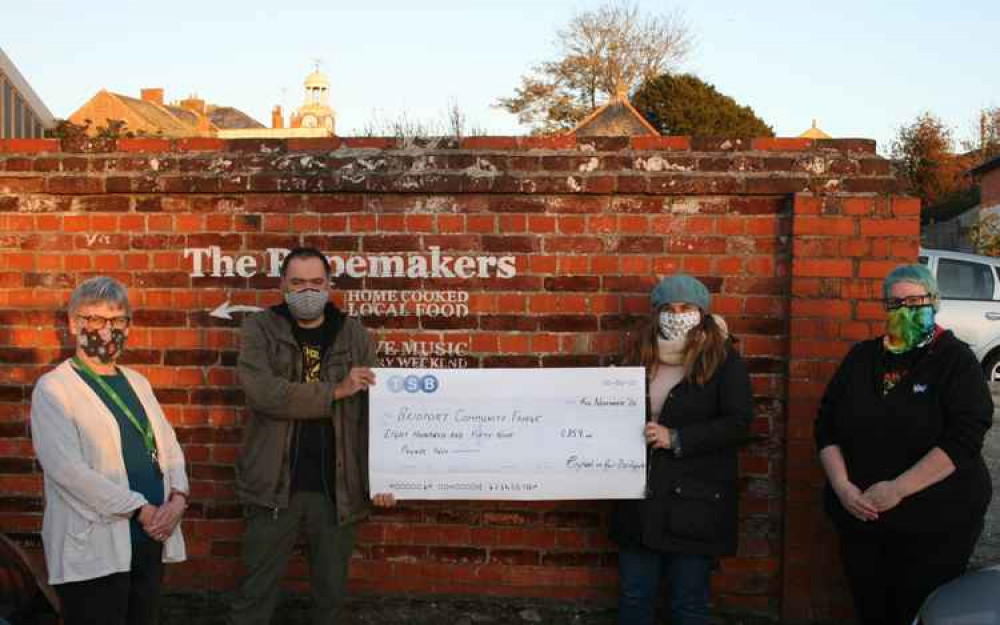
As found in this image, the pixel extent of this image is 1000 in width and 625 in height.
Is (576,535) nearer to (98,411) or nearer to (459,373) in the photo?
(459,373)

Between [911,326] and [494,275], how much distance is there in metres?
1.89

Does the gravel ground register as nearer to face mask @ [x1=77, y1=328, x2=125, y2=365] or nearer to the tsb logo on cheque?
the tsb logo on cheque

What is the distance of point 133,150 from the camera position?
468cm

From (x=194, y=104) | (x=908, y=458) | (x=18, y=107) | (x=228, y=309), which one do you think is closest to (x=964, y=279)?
(x=908, y=458)

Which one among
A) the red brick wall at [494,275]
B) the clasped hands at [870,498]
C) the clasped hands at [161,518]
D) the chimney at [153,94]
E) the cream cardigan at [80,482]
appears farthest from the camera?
the chimney at [153,94]

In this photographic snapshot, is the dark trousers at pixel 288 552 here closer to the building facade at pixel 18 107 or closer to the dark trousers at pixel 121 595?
the dark trousers at pixel 121 595

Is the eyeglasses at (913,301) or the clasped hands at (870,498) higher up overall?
the eyeglasses at (913,301)

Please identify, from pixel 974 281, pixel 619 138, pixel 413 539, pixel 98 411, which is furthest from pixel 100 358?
pixel 974 281

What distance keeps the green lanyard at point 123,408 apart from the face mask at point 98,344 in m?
0.05

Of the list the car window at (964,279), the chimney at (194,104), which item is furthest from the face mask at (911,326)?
the chimney at (194,104)

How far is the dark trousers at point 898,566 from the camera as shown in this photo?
3512 millimetres

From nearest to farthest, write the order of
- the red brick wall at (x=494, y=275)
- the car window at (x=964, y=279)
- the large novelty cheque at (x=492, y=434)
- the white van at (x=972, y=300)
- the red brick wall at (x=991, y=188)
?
the large novelty cheque at (x=492, y=434), the red brick wall at (x=494, y=275), the white van at (x=972, y=300), the car window at (x=964, y=279), the red brick wall at (x=991, y=188)

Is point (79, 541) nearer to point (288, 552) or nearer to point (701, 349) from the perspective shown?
point (288, 552)

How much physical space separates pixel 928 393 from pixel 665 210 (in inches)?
58.9
